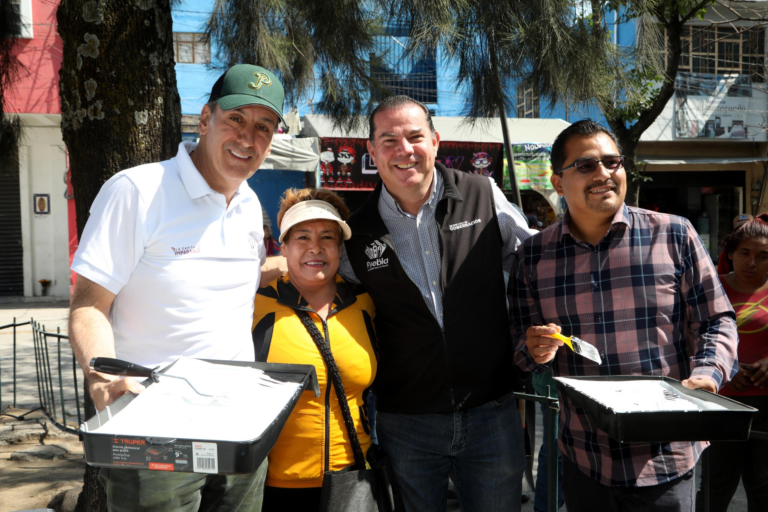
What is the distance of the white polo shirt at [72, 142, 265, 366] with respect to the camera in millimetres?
1971

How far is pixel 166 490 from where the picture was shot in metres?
1.91

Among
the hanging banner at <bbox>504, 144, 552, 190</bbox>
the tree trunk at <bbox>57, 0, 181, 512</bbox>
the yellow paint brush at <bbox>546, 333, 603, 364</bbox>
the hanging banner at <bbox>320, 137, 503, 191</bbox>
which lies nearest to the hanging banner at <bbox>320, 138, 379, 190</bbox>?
the hanging banner at <bbox>320, 137, 503, 191</bbox>

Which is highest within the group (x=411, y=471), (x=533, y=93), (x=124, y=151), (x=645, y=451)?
(x=533, y=93)

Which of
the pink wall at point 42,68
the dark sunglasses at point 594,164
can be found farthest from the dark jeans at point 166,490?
the pink wall at point 42,68

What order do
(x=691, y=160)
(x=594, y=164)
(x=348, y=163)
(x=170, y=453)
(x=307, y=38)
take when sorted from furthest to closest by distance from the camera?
1. (x=691, y=160)
2. (x=348, y=163)
3. (x=307, y=38)
4. (x=594, y=164)
5. (x=170, y=453)

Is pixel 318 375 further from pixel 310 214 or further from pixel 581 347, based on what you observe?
pixel 581 347

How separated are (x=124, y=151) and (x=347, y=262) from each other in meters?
1.39

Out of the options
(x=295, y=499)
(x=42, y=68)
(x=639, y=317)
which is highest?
(x=42, y=68)

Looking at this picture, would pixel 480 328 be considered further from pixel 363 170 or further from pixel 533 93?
pixel 363 170

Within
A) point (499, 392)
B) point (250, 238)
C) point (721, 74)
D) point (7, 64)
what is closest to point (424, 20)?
point (250, 238)

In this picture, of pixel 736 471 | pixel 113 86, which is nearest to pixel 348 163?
pixel 113 86

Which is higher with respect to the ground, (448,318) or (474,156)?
(474,156)

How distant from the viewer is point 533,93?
177 inches

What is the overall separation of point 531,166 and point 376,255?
1132 centimetres
